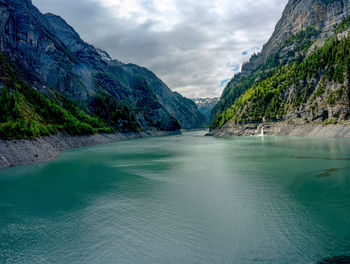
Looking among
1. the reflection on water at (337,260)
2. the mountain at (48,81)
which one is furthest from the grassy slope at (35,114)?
the reflection on water at (337,260)

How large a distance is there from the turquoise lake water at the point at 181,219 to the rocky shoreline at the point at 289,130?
51.0m

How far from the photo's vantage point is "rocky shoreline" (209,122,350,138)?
6486cm

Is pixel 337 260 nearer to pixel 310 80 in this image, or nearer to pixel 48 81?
pixel 310 80

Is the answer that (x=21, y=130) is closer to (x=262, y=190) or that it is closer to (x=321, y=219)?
(x=262, y=190)

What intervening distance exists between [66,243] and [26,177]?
20.1 m

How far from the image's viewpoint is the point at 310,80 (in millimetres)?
93188

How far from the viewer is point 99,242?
10.8 m

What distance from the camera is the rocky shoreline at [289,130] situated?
6486 cm

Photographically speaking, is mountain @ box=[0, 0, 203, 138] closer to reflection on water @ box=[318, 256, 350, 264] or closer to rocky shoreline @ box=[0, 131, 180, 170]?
rocky shoreline @ box=[0, 131, 180, 170]

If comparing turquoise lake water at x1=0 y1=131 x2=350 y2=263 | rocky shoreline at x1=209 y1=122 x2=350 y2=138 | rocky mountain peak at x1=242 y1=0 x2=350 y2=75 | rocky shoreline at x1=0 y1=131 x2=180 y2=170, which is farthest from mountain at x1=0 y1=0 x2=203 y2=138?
rocky mountain peak at x1=242 y1=0 x2=350 y2=75

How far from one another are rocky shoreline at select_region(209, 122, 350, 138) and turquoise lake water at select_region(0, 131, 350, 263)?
2007 inches

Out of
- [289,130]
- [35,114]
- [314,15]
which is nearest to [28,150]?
[35,114]

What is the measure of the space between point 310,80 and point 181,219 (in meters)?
102

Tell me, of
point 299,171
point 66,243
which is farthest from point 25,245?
point 299,171
